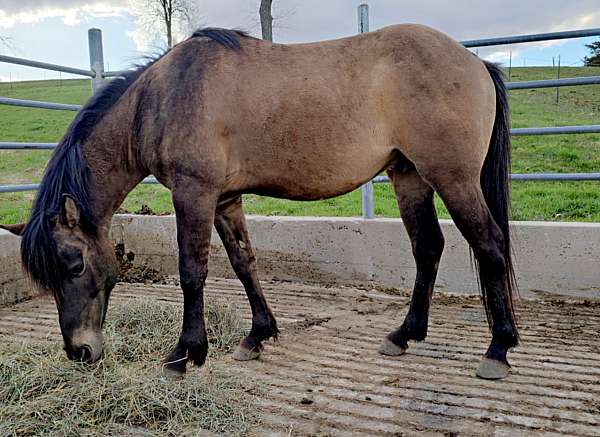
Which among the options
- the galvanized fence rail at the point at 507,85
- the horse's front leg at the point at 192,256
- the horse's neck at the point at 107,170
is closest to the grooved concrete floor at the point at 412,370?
the horse's front leg at the point at 192,256

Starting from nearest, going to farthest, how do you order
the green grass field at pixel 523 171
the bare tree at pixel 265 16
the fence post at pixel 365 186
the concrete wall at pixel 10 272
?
the concrete wall at pixel 10 272, the fence post at pixel 365 186, the green grass field at pixel 523 171, the bare tree at pixel 265 16

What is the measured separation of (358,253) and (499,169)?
1.82 m

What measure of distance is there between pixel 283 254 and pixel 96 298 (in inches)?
93.8

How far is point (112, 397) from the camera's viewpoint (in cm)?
231

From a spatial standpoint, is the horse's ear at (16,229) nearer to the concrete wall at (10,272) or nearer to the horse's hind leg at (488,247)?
the concrete wall at (10,272)

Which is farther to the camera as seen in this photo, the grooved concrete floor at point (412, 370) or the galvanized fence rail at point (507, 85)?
the galvanized fence rail at point (507, 85)

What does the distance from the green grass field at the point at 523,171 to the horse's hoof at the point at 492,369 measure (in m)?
2.93

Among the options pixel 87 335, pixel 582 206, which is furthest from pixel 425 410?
pixel 582 206

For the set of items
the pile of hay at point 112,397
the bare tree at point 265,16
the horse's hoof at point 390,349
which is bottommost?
the horse's hoof at point 390,349

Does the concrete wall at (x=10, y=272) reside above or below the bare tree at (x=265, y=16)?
below

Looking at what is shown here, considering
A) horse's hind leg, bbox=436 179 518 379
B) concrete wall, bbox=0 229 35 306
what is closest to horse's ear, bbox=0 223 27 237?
concrete wall, bbox=0 229 35 306

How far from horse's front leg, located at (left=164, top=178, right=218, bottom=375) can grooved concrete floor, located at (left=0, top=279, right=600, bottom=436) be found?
0.34 m

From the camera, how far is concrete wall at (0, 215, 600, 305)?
403cm

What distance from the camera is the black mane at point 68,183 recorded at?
2.58 meters
